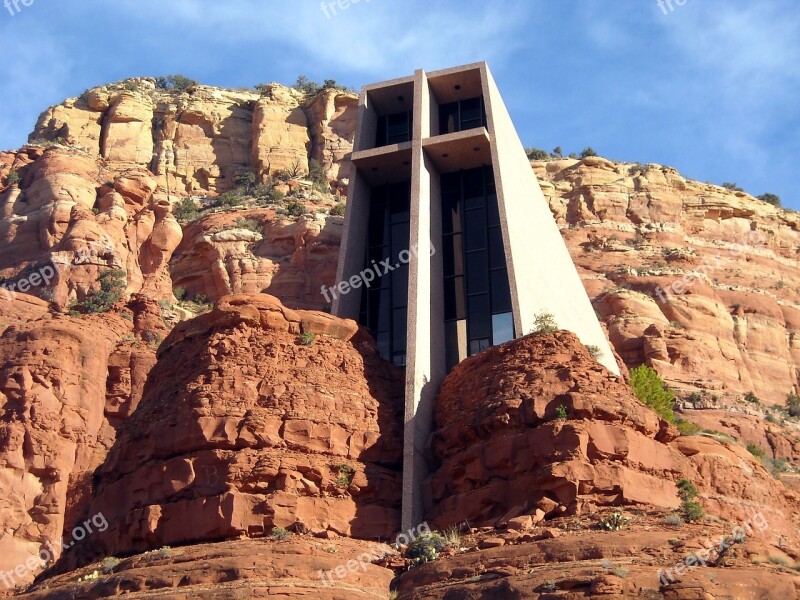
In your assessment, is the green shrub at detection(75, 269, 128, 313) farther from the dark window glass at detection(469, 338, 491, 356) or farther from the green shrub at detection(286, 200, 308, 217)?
the dark window glass at detection(469, 338, 491, 356)

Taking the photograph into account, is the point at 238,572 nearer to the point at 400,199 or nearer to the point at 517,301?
the point at 517,301

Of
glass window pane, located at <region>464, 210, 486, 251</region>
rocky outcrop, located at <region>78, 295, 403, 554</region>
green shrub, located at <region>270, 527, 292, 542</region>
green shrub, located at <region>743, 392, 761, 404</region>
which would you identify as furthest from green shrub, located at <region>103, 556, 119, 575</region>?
green shrub, located at <region>743, 392, 761, 404</region>

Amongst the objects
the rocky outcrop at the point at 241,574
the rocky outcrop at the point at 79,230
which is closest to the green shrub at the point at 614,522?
the rocky outcrop at the point at 241,574

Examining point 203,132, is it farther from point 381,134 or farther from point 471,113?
point 471,113

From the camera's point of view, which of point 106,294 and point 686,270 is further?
point 686,270

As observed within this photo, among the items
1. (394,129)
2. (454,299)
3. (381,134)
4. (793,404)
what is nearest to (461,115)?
(394,129)

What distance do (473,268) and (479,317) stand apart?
1996 mm

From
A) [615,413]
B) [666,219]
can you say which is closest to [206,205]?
[666,219]

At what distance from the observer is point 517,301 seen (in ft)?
123

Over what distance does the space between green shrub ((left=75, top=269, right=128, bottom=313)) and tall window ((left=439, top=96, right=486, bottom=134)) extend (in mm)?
13042

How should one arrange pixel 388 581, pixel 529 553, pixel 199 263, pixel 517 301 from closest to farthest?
pixel 529 553, pixel 388 581, pixel 517 301, pixel 199 263

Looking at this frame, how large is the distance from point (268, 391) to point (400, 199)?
13.5 meters

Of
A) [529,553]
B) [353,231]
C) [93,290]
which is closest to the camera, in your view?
[529,553]

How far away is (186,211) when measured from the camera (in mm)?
57688
